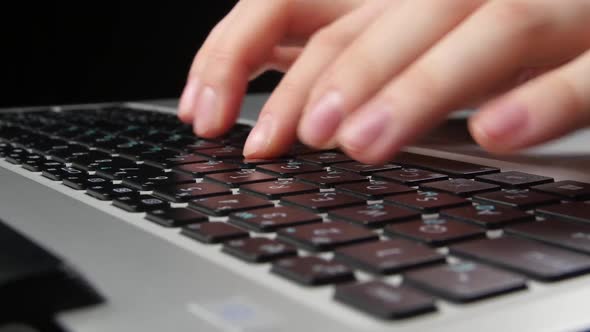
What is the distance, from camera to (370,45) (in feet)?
1.75

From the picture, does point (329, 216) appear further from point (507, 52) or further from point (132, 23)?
point (132, 23)

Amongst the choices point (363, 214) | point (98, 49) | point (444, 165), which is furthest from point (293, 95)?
point (98, 49)

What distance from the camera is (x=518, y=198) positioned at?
431mm

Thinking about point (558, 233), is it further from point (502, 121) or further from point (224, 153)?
point (224, 153)

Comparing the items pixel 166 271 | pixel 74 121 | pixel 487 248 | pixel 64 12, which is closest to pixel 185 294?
pixel 166 271

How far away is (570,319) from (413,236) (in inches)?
3.8

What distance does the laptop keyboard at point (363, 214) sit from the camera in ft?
0.96

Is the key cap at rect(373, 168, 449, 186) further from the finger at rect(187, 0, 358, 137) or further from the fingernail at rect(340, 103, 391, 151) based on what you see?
the finger at rect(187, 0, 358, 137)

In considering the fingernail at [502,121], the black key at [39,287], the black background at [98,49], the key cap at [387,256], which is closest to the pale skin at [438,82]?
the fingernail at [502,121]

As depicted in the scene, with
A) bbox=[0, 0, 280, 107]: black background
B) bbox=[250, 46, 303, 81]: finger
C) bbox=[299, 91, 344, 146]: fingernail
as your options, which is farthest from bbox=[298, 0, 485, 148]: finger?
bbox=[0, 0, 280, 107]: black background

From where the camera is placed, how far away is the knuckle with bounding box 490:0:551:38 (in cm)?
48

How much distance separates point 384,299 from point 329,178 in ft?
0.86

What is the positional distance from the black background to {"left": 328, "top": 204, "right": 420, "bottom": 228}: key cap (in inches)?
47.1

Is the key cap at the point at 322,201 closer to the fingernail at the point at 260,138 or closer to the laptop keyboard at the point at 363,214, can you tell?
the laptop keyboard at the point at 363,214
